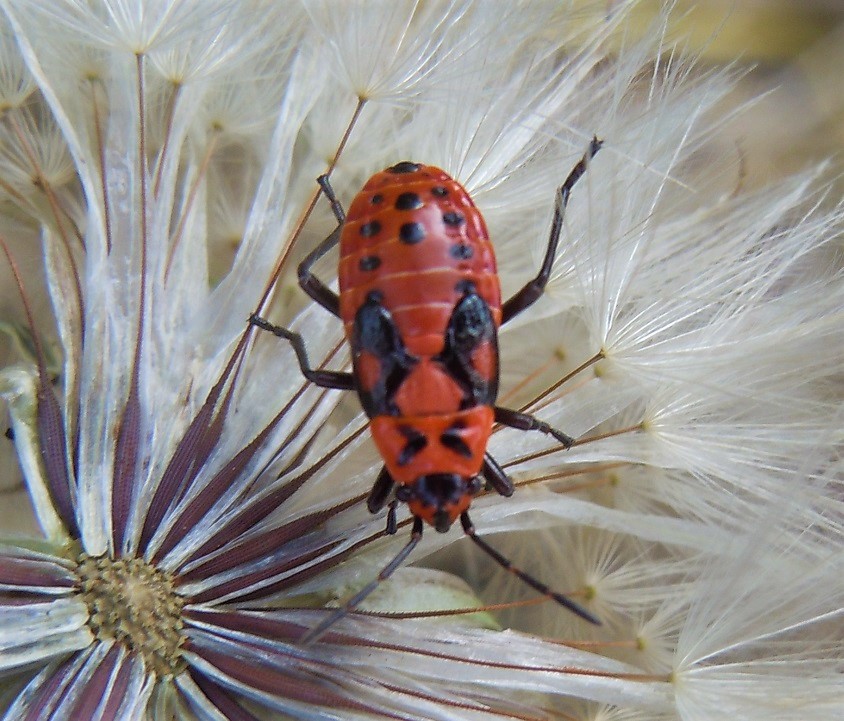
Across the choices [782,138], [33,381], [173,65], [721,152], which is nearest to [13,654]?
[33,381]

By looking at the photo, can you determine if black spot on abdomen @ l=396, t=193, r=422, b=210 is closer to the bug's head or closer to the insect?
the insect

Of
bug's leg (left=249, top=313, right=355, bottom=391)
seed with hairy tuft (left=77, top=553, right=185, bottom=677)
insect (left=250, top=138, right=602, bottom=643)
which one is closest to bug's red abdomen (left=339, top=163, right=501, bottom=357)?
insect (left=250, top=138, right=602, bottom=643)

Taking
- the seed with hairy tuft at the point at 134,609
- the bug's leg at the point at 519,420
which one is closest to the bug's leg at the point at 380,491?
the bug's leg at the point at 519,420

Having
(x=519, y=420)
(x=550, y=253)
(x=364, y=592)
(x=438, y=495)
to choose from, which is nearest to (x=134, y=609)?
(x=364, y=592)

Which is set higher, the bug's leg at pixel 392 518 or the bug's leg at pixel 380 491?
the bug's leg at pixel 380 491

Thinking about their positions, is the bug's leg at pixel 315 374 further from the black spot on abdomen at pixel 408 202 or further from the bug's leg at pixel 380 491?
the black spot on abdomen at pixel 408 202

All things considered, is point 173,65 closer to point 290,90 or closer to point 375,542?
point 290,90

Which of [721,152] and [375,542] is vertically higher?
[721,152]
